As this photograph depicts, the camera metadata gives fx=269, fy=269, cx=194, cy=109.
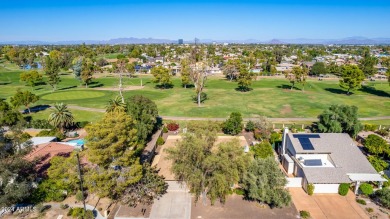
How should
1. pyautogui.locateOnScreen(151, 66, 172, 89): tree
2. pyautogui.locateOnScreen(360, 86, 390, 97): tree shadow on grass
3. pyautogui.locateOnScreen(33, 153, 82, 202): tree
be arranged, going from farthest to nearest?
pyautogui.locateOnScreen(151, 66, 172, 89): tree
pyautogui.locateOnScreen(360, 86, 390, 97): tree shadow on grass
pyautogui.locateOnScreen(33, 153, 82, 202): tree

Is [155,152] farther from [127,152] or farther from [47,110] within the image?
[47,110]

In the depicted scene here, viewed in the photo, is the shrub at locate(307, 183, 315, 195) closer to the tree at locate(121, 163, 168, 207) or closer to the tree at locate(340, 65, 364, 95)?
the tree at locate(121, 163, 168, 207)

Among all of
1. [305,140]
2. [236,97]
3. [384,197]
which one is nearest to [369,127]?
[305,140]

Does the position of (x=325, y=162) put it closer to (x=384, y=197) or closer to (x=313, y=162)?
(x=313, y=162)

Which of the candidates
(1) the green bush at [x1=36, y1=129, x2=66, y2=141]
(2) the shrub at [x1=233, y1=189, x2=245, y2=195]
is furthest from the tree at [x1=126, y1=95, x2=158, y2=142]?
(2) the shrub at [x1=233, y1=189, x2=245, y2=195]

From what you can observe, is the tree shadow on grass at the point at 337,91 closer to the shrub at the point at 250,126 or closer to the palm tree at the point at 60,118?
the shrub at the point at 250,126

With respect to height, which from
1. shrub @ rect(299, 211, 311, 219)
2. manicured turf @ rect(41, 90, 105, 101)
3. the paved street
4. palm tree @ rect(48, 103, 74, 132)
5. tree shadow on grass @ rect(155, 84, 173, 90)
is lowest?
shrub @ rect(299, 211, 311, 219)
